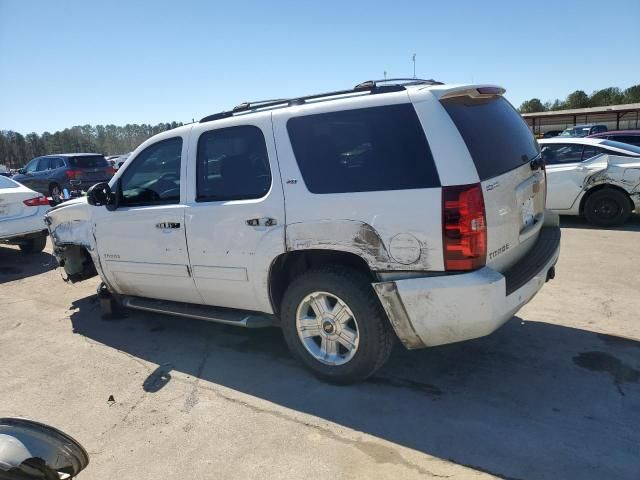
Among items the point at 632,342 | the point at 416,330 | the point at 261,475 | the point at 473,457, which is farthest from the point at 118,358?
the point at 632,342

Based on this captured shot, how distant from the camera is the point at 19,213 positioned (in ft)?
27.2

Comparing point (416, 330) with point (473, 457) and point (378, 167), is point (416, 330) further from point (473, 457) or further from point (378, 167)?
point (378, 167)

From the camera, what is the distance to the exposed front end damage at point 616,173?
812 centimetres

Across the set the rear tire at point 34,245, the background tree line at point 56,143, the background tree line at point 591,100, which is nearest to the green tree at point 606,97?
the background tree line at point 591,100

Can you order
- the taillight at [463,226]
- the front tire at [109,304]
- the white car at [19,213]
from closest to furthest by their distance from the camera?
the taillight at [463,226] → the front tire at [109,304] → the white car at [19,213]

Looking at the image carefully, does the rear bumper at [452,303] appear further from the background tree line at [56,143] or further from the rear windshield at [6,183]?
the background tree line at [56,143]

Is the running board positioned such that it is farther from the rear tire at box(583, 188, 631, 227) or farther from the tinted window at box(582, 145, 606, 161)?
the tinted window at box(582, 145, 606, 161)

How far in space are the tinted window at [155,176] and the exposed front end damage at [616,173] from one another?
7162 mm

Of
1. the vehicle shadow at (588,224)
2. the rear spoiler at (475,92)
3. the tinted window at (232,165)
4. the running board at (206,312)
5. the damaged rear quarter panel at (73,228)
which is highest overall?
the rear spoiler at (475,92)

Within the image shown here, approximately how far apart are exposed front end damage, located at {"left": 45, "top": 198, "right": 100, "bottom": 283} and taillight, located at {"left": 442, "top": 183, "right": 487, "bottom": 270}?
11.7 feet

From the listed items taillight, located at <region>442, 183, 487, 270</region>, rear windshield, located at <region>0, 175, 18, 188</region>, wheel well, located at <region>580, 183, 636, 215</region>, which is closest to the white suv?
taillight, located at <region>442, 183, 487, 270</region>

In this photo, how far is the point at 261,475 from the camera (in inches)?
106

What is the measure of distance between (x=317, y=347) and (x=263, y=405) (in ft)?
1.88

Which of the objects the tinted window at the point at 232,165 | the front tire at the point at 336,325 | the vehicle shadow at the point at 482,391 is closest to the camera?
the vehicle shadow at the point at 482,391
